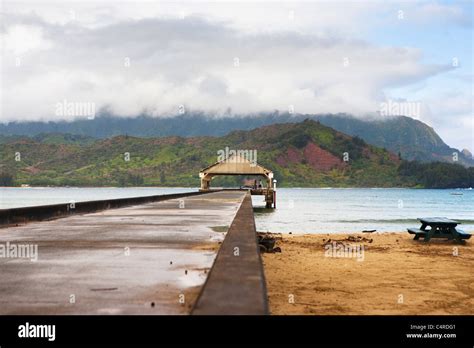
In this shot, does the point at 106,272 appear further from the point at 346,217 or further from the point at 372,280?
the point at 346,217

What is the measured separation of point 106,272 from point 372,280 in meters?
7.11

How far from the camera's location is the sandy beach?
30.5 ft

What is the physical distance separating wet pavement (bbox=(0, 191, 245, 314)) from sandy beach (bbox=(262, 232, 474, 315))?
181 cm

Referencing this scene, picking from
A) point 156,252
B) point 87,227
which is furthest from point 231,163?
point 156,252

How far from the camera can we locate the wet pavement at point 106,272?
5449mm

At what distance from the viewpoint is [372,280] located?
1241 centimetres

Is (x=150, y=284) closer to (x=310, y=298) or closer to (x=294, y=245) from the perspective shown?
(x=310, y=298)

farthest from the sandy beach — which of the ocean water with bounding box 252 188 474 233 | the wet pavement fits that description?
the ocean water with bounding box 252 188 474 233

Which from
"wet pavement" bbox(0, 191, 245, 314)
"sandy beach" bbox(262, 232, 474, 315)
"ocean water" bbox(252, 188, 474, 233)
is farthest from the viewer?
"ocean water" bbox(252, 188, 474, 233)

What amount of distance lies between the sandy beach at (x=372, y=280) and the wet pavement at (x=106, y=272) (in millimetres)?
1811

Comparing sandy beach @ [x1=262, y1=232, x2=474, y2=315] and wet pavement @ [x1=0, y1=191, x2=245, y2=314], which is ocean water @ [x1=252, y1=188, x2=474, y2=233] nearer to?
sandy beach @ [x1=262, y1=232, x2=474, y2=315]

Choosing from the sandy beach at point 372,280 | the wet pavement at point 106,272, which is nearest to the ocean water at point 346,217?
the sandy beach at point 372,280
